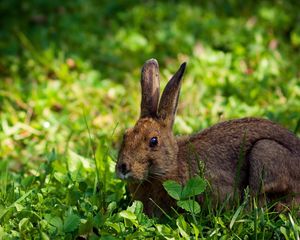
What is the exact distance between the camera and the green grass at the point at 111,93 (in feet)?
14.3

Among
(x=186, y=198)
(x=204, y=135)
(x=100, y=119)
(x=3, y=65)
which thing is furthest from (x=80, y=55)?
(x=186, y=198)

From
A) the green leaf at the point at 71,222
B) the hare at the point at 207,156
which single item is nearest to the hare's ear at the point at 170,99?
the hare at the point at 207,156

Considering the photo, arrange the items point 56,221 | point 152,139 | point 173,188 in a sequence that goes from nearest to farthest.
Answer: point 56,221 → point 173,188 → point 152,139

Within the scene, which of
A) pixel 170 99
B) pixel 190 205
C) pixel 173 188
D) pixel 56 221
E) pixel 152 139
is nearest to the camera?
pixel 56 221

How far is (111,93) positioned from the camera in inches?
296

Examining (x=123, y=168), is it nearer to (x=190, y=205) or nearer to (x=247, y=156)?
(x=190, y=205)

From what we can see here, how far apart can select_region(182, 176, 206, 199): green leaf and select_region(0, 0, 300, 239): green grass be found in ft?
0.43

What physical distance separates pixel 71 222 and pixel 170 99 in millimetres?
1218

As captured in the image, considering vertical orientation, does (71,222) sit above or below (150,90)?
below

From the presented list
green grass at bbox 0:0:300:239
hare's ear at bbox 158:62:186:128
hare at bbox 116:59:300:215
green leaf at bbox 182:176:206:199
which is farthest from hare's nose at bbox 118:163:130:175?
hare's ear at bbox 158:62:186:128

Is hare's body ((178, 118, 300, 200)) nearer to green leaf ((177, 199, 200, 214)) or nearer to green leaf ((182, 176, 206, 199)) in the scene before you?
green leaf ((182, 176, 206, 199))

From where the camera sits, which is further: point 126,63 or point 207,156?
point 126,63

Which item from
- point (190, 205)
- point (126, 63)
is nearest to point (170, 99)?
point (190, 205)

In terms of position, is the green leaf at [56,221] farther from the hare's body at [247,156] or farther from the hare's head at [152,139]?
the hare's body at [247,156]
